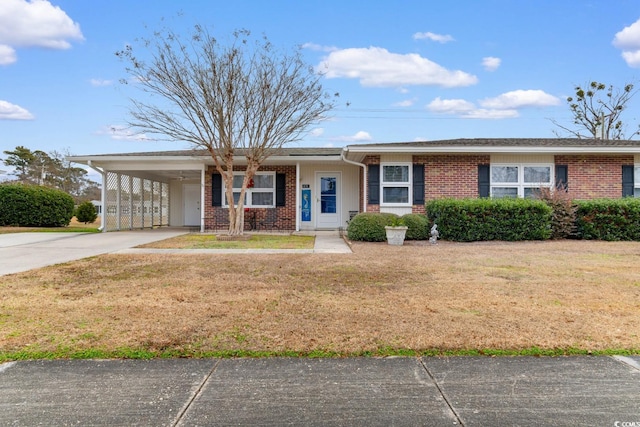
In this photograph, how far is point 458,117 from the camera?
3109 centimetres

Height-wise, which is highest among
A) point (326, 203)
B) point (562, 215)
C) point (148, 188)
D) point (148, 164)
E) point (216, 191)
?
point (148, 164)

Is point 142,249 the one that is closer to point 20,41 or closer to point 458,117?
point 20,41

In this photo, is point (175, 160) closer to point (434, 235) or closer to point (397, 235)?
point (397, 235)

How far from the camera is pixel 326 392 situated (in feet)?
8.75

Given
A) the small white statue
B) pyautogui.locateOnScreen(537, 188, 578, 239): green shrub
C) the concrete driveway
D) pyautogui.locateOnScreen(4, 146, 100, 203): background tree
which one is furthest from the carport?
pyautogui.locateOnScreen(4, 146, 100, 203): background tree

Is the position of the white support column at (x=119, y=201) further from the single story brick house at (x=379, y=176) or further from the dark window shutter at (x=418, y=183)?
the dark window shutter at (x=418, y=183)

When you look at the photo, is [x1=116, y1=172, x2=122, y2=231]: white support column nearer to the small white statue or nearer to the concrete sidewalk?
the small white statue

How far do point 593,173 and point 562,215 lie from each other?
2728mm

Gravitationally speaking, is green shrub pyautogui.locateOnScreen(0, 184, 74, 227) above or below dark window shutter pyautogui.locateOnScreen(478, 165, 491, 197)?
below

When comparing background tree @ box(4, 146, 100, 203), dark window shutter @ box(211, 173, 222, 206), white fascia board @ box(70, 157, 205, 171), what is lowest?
dark window shutter @ box(211, 173, 222, 206)

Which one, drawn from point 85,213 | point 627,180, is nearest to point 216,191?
point 85,213

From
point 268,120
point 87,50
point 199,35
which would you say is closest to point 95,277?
point 268,120

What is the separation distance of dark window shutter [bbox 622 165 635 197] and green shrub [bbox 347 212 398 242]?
798 centimetres

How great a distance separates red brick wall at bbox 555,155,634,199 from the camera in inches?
520
